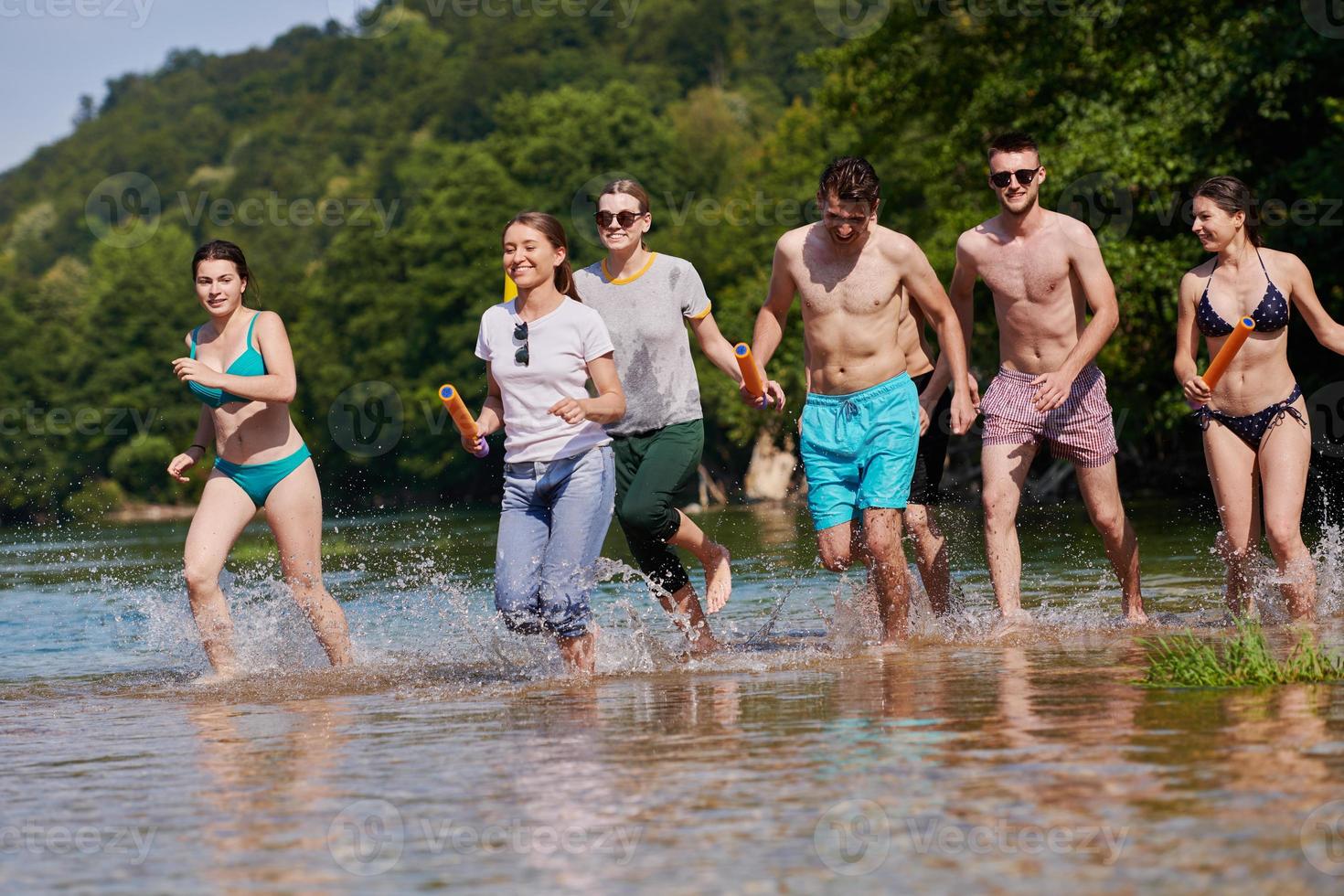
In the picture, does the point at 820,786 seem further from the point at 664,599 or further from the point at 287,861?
the point at 664,599

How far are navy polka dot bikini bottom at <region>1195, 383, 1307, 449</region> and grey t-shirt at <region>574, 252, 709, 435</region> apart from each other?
8.70 feet

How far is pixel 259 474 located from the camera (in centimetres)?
907

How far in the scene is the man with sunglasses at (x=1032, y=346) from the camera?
30.3 ft

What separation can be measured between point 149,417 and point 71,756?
79.9 m

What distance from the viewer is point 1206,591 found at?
38.2 feet

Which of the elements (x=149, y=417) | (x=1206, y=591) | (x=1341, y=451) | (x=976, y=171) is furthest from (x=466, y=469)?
(x=1206, y=591)

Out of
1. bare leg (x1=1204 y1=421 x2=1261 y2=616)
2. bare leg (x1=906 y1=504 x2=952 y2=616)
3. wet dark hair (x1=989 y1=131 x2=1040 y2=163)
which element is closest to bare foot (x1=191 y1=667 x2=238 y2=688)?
bare leg (x1=906 y1=504 x2=952 y2=616)

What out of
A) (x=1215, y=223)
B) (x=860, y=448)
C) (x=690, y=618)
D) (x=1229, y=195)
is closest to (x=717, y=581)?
(x=690, y=618)

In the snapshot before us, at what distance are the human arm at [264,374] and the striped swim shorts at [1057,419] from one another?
3491mm

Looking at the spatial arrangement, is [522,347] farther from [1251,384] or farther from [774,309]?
[1251,384]

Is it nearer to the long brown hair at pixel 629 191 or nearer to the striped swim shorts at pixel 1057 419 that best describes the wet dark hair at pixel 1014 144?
the striped swim shorts at pixel 1057 419

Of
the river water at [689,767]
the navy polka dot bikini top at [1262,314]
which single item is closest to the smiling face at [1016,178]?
the navy polka dot bikini top at [1262,314]

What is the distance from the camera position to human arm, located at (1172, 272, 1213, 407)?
358 inches

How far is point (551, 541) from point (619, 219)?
1.62 meters
